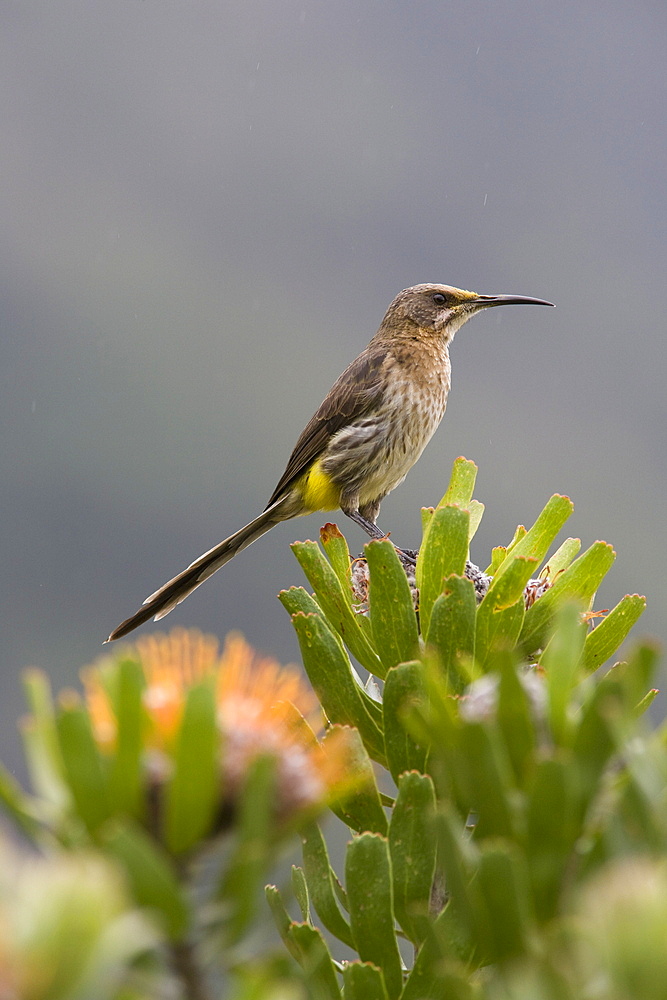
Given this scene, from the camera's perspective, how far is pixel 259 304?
5261 inches

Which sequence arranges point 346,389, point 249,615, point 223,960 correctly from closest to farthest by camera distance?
point 223,960 < point 346,389 < point 249,615

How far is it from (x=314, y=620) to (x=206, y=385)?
12060cm

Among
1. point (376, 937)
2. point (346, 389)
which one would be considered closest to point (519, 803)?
point (376, 937)

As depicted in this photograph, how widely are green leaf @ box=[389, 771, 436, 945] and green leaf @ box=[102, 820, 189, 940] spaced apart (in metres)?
0.92

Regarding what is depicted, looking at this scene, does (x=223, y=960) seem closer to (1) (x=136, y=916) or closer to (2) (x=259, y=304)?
(1) (x=136, y=916)

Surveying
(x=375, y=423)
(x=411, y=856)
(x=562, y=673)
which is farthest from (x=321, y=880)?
(x=375, y=423)

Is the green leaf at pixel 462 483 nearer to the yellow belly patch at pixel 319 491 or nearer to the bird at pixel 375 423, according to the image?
the bird at pixel 375 423

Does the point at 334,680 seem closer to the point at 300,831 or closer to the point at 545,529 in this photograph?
the point at 545,529

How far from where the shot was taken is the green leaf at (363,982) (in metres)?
1.40

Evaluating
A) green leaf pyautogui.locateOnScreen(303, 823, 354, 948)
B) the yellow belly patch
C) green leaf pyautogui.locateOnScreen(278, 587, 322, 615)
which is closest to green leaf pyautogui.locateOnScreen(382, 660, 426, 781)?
green leaf pyautogui.locateOnScreen(303, 823, 354, 948)

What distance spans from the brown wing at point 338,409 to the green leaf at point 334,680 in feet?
8.97

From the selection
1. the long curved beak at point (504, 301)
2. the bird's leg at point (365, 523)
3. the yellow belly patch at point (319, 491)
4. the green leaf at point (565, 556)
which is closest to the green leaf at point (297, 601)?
the green leaf at point (565, 556)

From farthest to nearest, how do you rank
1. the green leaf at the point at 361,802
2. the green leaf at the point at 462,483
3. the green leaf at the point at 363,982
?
the green leaf at the point at 462,483 < the green leaf at the point at 361,802 < the green leaf at the point at 363,982

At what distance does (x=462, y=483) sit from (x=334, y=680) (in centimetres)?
76
